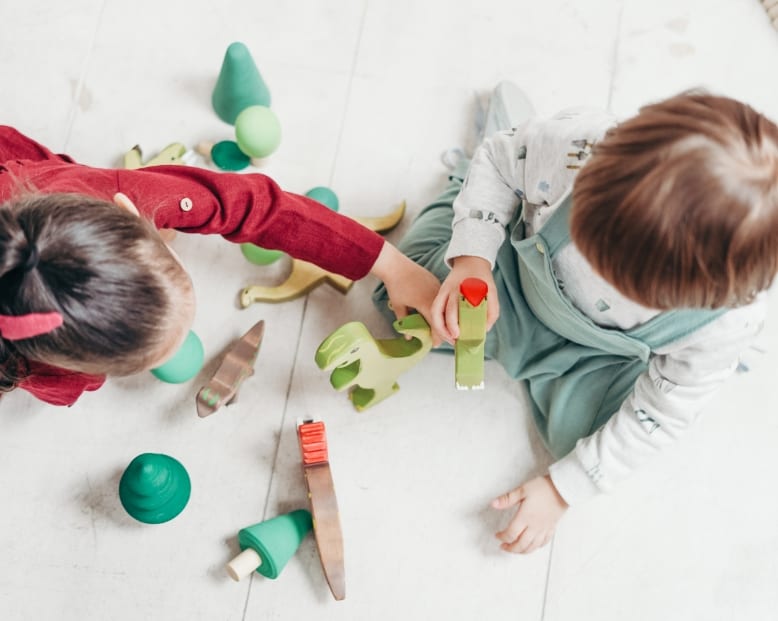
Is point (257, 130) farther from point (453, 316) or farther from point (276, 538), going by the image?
point (276, 538)

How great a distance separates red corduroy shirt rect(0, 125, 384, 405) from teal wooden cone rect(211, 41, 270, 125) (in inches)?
6.7

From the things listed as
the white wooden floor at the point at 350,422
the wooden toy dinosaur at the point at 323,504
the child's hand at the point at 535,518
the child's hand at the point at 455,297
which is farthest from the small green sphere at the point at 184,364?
the child's hand at the point at 535,518

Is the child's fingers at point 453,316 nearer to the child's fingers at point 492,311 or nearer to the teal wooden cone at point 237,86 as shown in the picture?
the child's fingers at point 492,311

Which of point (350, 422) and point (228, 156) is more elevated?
point (228, 156)

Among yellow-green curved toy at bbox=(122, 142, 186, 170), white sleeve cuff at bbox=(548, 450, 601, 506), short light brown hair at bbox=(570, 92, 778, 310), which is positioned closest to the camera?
short light brown hair at bbox=(570, 92, 778, 310)

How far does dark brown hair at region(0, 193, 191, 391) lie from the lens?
20.2 inches

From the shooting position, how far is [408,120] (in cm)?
96

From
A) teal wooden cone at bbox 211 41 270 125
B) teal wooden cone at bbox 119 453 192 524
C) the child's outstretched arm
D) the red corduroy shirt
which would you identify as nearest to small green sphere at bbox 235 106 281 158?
teal wooden cone at bbox 211 41 270 125

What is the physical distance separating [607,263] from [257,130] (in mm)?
497

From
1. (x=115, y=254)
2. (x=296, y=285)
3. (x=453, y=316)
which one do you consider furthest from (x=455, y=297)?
(x=115, y=254)

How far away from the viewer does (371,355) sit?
0.75m

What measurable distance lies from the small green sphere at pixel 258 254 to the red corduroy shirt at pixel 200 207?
76mm

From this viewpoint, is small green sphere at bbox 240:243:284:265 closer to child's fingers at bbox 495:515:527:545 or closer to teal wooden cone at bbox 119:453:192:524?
teal wooden cone at bbox 119:453:192:524

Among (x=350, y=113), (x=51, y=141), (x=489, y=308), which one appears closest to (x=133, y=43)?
(x=51, y=141)
